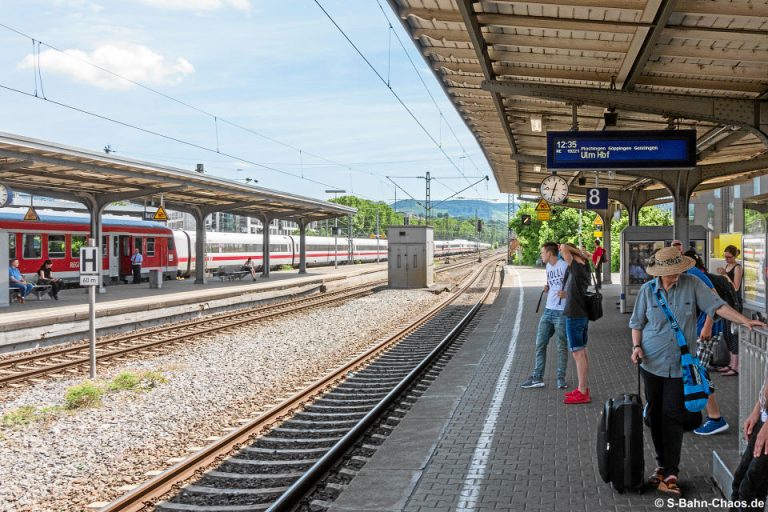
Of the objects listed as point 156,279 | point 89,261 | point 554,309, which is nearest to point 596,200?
point 554,309

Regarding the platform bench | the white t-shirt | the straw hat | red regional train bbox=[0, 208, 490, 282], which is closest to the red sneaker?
the white t-shirt

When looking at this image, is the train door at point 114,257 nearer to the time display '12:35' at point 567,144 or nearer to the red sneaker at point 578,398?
the time display '12:35' at point 567,144

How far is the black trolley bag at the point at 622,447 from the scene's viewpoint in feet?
17.1

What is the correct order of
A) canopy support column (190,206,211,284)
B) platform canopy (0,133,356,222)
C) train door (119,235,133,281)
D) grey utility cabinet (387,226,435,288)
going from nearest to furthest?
platform canopy (0,133,356,222), grey utility cabinet (387,226,435,288), train door (119,235,133,281), canopy support column (190,206,211,284)

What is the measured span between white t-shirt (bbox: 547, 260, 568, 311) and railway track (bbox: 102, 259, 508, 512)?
2.20 metres

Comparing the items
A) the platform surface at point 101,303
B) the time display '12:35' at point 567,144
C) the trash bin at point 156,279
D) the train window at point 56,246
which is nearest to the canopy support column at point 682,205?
the time display '12:35' at point 567,144

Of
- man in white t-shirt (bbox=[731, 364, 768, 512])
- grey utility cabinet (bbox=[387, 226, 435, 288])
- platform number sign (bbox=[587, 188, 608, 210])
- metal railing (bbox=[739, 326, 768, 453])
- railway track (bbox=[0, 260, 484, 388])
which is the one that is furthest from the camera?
grey utility cabinet (bbox=[387, 226, 435, 288])

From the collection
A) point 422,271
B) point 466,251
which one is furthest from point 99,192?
point 466,251

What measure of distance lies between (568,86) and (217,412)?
6.32 metres

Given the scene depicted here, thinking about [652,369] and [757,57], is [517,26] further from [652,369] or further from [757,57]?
[652,369]

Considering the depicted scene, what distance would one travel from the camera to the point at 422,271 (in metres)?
30.5

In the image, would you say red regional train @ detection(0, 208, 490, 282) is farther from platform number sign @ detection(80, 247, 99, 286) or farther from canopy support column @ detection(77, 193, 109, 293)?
platform number sign @ detection(80, 247, 99, 286)

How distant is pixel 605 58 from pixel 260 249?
40.1 m

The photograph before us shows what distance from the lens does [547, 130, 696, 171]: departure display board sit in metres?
10.9
